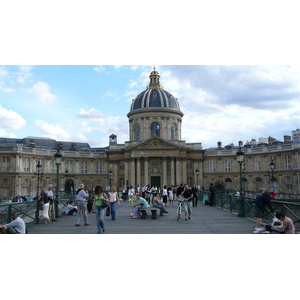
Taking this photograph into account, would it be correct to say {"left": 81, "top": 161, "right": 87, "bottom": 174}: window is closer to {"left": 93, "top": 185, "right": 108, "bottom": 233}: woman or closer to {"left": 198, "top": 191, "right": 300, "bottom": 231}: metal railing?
{"left": 198, "top": 191, "right": 300, "bottom": 231}: metal railing

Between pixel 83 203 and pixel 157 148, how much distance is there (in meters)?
44.1

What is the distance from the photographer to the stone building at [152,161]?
57.2m

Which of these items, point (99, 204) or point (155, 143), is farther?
point (155, 143)

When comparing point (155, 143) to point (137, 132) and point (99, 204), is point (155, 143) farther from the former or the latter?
point (99, 204)

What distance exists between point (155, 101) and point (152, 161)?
42.3 feet

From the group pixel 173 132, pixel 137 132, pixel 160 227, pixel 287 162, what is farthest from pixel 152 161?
pixel 160 227

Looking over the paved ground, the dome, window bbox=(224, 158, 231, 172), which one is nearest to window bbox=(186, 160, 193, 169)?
window bbox=(224, 158, 231, 172)

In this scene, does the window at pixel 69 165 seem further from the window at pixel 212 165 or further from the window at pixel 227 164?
the window at pixel 227 164

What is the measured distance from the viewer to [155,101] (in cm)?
6744

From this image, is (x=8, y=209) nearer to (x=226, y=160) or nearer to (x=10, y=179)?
(x=10, y=179)

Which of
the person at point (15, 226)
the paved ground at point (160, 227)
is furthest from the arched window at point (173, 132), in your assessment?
the person at point (15, 226)

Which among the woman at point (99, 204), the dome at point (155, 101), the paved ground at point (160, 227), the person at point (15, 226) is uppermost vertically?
the dome at point (155, 101)

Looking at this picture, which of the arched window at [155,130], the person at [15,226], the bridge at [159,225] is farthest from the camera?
the arched window at [155,130]

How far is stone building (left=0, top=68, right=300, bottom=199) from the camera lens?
5719 centimetres
